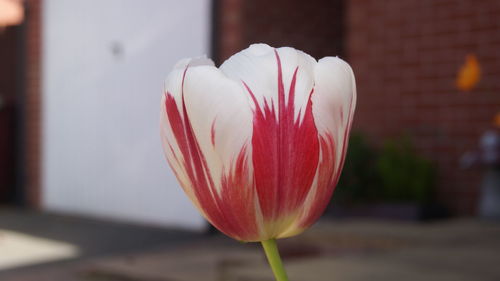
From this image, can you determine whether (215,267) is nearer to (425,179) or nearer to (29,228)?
(425,179)

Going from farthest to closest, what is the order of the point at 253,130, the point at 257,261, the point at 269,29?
the point at 269,29, the point at 257,261, the point at 253,130

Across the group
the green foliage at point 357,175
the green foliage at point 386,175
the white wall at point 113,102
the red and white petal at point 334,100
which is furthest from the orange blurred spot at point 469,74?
the red and white petal at point 334,100

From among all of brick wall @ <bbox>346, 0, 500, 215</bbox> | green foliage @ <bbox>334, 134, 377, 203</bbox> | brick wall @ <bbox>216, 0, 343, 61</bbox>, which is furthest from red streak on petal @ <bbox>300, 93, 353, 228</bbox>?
brick wall @ <bbox>216, 0, 343, 61</bbox>

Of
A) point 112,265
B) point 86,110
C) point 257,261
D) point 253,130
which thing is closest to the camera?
point 253,130

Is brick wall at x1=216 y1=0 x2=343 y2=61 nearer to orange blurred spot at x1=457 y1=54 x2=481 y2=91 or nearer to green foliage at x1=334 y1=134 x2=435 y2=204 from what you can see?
green foliage at x1=334 y1=134 x2=435 y2=204

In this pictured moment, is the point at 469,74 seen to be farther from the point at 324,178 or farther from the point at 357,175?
the point at 324,178

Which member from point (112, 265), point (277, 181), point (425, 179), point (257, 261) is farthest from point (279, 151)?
point (425, 179)
